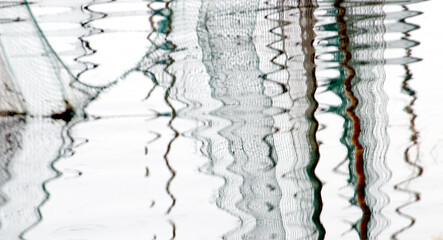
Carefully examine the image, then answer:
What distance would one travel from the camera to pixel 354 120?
3.09m

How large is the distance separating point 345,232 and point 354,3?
225cm

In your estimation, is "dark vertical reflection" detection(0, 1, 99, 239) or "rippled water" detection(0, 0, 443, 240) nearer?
"rippled water" detection(0, 0, 443, 240)

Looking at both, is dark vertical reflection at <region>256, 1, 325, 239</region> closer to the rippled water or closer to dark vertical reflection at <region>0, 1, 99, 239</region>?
the rippled water

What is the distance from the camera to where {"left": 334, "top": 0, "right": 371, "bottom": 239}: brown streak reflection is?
7.73 ft

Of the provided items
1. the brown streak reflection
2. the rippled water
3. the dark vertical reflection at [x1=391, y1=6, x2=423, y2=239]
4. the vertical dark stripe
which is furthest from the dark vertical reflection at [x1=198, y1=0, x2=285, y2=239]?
the dark vertical reflection at [x1=391, y1=6, x2=423, y2=239]

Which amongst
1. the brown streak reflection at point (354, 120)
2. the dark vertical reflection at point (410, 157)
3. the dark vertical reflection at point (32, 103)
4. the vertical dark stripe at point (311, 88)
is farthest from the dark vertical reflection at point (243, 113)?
the dark vertical reflection at point (32, 103)

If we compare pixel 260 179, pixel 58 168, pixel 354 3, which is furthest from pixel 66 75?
pixel 354 3

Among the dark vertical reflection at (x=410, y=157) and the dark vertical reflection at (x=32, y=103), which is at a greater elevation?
the dark vertical reflection at (x=32, y=103)

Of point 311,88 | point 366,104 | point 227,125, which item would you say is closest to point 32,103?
point 227,125

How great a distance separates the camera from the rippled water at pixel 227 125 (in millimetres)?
2467

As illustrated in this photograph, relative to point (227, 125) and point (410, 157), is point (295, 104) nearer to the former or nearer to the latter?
point (227, 125)

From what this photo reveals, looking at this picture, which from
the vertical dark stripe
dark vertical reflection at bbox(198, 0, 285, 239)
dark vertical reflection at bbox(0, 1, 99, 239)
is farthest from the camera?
dark vertical reflection at bbox(0, 1, 99, 239)

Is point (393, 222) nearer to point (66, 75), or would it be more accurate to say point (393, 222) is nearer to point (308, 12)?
point (66, 75)

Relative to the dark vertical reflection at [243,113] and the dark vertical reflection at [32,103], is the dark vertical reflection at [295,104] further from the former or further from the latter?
the dark vertical reflection at [32,103]
